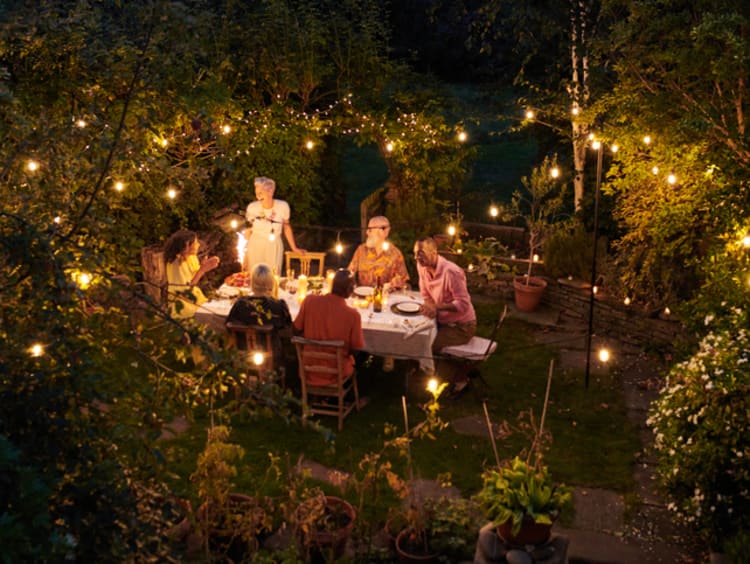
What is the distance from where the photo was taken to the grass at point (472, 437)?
6.99 m

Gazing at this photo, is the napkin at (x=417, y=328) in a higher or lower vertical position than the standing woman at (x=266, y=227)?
lower

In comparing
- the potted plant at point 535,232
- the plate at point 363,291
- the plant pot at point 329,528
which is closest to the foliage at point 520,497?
the plant pot at point 329,528

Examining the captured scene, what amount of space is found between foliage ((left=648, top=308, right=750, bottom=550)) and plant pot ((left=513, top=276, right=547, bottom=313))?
4.85 m

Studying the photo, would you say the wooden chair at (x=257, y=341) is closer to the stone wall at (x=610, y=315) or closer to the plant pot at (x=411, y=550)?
the plant pot at (x=411, y=550)

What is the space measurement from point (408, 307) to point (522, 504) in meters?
3.63

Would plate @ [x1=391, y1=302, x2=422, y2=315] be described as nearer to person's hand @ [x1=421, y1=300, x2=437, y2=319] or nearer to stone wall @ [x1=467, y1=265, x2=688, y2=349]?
person's hand @ [x1=421, y1=300, x2=437, y2=319]

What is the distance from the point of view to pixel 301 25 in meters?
12.6

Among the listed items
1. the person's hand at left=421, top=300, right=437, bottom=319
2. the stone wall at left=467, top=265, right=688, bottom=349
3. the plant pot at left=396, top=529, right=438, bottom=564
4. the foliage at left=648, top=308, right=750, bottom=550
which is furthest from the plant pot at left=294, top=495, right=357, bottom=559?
the stone wall at left=467, top=265, right=688, bottom=349

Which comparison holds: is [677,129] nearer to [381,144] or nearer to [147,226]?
[381,144]

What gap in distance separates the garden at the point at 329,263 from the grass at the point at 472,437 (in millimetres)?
32

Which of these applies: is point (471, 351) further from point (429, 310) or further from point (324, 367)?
point (324, 367)

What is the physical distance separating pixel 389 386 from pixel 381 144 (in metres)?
5.24

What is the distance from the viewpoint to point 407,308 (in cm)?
832

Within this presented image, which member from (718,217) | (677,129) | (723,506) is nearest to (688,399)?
(723,506)
